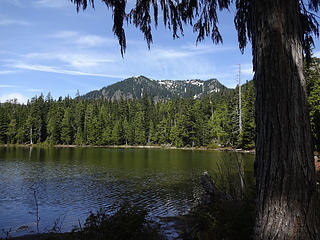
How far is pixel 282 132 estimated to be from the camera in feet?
7.77

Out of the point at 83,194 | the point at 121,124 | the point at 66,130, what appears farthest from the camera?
the point at 121,124

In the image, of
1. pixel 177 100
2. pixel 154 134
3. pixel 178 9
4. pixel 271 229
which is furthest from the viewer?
pixel 177 100

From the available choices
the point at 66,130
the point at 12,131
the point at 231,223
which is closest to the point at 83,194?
the point at 231,223

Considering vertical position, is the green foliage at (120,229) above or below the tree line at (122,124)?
below

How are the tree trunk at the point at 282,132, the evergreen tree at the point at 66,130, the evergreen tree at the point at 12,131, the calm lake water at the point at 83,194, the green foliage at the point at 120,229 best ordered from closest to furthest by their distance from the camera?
the tree trunk at the point at 282,132, the green foliage at the point at 120,229, the calm lake water at the point at 83,194, the evergreen tree at the point at 12,131, the evergreen tree at the point at 66,130

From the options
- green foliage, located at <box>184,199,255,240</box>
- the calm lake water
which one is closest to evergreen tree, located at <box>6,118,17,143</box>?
the calm lake water

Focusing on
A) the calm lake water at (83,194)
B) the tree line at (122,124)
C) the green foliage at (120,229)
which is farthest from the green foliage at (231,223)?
the tree line at (122,124)

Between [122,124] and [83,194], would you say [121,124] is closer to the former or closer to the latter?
[122,124]

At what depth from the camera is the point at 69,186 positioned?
1586 centimetres

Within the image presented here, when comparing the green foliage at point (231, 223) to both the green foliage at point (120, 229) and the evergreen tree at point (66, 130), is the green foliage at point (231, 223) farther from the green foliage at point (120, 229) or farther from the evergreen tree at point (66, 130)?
the evergreen tree at point (66, 130)

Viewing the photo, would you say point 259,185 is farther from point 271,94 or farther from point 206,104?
point 206,104

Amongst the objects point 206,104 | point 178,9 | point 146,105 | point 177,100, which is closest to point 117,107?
point 146,105

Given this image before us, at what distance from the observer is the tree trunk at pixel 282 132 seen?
229 centimetres

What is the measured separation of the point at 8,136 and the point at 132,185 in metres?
71.0
